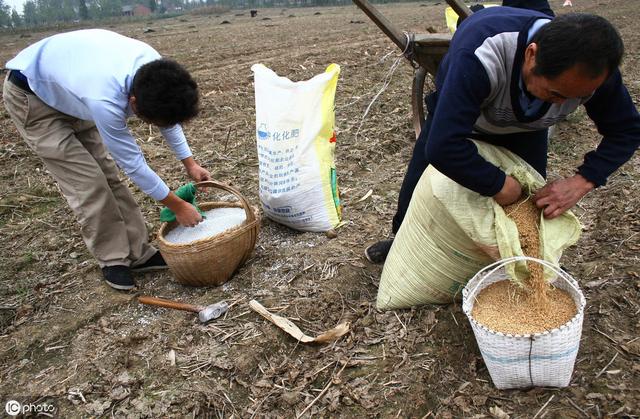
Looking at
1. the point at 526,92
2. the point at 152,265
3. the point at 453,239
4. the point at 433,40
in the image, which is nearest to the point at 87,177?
the point at 152,265

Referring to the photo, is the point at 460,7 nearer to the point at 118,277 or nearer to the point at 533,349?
the point at 533,349

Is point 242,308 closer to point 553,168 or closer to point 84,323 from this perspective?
point 84,323

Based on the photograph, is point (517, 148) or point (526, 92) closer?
point (526, 92)

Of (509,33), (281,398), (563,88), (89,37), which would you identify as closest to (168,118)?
(89,37)

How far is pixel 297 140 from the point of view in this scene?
2771mm

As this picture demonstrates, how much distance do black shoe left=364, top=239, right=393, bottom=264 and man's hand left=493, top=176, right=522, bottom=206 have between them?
95cm

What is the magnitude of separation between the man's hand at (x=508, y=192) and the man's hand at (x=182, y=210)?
1414 millimetres

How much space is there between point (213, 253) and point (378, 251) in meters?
0.87

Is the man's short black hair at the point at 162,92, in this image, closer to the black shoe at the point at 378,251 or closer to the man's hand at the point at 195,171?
the man's hand at the point at 195,171

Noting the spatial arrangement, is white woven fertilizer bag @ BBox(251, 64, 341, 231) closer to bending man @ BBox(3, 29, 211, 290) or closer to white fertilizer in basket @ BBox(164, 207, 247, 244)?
white fertilizer in basket @ BBox(164, 207, 247, 244)

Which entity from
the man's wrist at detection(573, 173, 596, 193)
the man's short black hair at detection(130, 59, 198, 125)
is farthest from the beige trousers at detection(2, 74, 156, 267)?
the man's wrist at detection(573, 173, 596, 193)

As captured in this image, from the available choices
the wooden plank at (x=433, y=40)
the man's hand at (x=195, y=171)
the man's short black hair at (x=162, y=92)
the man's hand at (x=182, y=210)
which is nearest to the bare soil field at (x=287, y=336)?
the man's hand at (x=182, y=210)

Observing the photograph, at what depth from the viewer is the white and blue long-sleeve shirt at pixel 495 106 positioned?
1528mm

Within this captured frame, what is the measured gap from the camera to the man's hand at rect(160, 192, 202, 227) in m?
2.35
